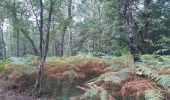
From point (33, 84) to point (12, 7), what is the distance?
3.88 m

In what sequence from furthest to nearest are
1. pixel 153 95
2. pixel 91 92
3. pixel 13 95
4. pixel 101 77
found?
1. pixel 13 95
2. pixel 101 77
3. pixel 91 92
4. pixel 153 95

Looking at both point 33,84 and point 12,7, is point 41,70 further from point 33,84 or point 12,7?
point 12,7

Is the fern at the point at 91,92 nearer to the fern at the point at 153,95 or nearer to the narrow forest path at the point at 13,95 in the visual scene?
the fern at the point at 153,95

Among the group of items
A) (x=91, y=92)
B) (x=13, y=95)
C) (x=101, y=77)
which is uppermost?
(x=101, y=77)

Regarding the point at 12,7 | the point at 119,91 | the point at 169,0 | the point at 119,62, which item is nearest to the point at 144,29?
the point at 169,0

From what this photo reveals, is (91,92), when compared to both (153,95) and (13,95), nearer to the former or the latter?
(153,95)

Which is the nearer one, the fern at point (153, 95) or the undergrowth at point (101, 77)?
the fern at point (153, 95)

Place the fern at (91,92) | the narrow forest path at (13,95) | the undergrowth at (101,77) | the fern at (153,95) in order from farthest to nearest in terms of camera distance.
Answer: the narrow forest path at (13,95), the undergrowth at (101,77), the fern at (91,92), the fern at (153,95)

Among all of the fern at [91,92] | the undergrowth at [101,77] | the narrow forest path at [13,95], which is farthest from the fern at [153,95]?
the narrow forest path at [13,95]

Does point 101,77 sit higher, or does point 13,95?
point 101,77

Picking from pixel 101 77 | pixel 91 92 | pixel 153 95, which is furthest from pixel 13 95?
pixel 153 95

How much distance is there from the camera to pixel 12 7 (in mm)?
10312

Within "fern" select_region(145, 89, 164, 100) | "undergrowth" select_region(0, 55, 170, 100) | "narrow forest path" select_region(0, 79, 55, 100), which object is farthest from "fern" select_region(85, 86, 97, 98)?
"narrow forest path" select_region(0, 79, 55, 100)

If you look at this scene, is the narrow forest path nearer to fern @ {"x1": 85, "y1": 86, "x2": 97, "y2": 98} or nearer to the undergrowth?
the undergrowth
